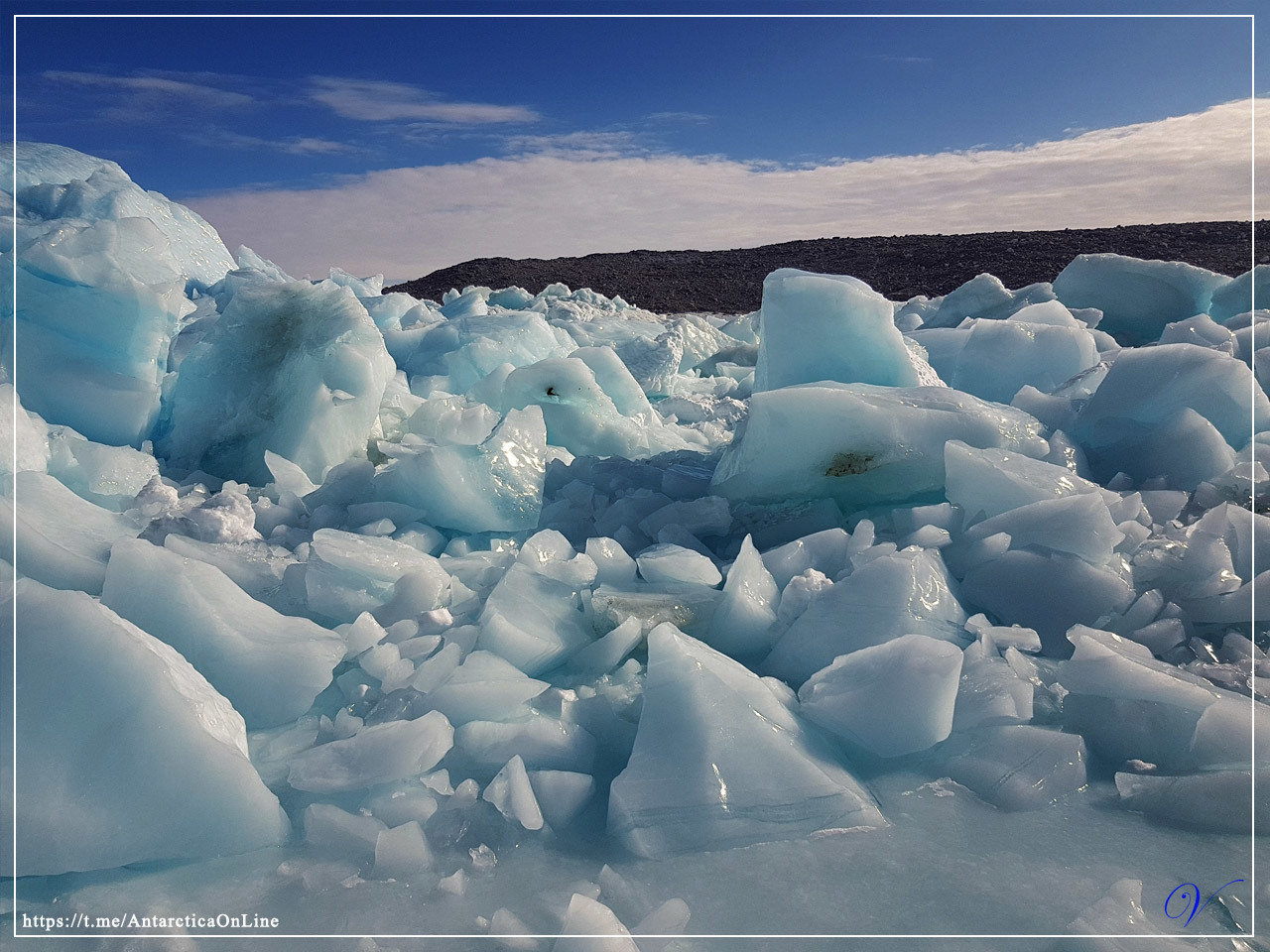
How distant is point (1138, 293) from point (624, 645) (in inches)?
163

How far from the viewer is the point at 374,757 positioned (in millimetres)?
1262

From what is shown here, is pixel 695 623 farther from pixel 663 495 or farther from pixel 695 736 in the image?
pixel 663 495

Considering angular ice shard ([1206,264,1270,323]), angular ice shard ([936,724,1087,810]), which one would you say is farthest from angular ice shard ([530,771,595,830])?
angular ice shard ([1206,264,1270,323])

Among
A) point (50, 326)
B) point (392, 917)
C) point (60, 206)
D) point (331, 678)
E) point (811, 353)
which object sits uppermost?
point (60, 206)

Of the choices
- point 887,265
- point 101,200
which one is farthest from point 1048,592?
point 887,265

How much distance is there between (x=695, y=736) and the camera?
126 cm

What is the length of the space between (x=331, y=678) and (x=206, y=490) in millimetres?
1362

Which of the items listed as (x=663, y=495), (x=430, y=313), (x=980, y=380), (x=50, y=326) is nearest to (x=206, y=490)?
(x=50, y=326)

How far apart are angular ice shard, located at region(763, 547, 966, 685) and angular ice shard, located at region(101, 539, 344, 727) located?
2.69ft

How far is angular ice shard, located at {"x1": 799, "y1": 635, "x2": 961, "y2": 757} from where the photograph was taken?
1309 mm

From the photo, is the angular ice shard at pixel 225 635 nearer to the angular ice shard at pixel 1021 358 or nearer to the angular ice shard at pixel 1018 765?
the angular ice shard at pixel 1018 765

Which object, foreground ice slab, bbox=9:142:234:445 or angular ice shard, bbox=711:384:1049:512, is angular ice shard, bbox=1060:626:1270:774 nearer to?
angular ice shard, bbox=711:384:1049:512

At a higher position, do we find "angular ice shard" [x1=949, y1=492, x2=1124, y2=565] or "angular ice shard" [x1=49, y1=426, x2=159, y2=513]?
"angular ice shard" [x1=49, y1=426, x2=159, y2=513]
